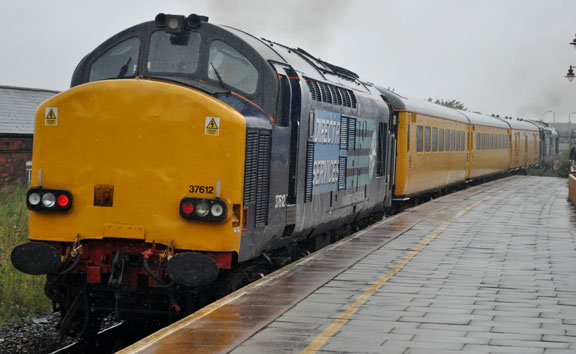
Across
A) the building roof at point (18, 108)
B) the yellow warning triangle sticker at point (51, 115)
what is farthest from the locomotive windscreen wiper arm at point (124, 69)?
the building roof at point (18, 108)

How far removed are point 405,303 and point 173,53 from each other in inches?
148

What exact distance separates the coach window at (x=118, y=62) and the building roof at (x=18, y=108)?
21837 mm

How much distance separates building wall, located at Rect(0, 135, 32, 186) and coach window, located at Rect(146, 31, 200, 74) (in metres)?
22.1

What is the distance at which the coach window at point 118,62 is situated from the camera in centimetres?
996

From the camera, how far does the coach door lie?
10195 millimetres

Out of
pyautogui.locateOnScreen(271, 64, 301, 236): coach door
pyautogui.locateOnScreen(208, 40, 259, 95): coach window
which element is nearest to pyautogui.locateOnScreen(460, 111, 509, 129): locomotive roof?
pyautogui.locateOnScreen(271, 64, 301, 236): coach door

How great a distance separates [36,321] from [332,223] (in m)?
4.69

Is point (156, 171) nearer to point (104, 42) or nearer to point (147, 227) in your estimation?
point (147, 227)

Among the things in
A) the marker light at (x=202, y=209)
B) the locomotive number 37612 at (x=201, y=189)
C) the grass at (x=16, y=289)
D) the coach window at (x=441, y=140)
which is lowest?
the grass at (x=16, y=289)

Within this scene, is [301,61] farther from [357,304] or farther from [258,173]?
[357,304]

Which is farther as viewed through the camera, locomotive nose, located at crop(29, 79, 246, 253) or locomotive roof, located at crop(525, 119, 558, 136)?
locomotive roof, located at crop(525, 119, 558, 136)

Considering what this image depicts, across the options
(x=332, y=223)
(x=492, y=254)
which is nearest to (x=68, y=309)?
(x=332, y=223)

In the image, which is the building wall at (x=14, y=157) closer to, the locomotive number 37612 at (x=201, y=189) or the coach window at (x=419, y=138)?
the coach window at (x=419, y=138)

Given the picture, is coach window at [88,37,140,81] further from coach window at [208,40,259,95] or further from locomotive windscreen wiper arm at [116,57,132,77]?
coach window at [208,40,259,95]
